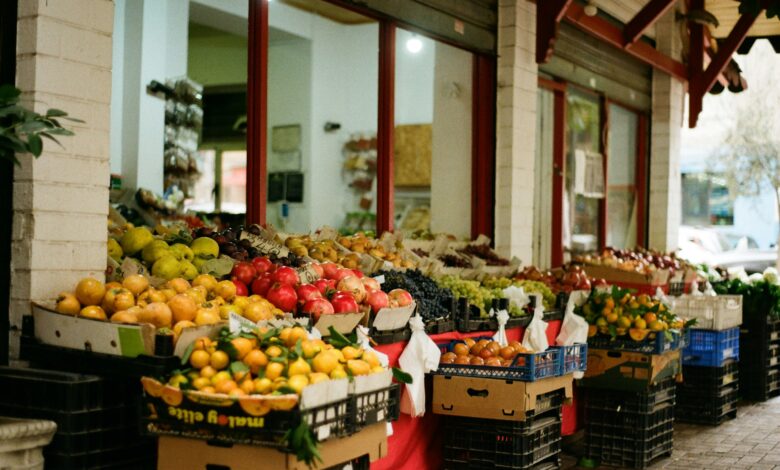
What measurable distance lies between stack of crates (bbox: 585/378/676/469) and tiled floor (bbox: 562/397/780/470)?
16 centimetres

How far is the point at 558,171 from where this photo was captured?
10414 mm

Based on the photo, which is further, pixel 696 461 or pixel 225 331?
pixel 696 461

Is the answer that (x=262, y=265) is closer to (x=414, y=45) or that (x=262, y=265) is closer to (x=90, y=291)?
(x=90, y=291)

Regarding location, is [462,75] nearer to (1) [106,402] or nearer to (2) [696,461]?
(2) [696,461]

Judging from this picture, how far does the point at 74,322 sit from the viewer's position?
12.2 feet

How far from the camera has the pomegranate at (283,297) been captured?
4.44 meters

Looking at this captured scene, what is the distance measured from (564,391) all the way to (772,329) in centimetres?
455

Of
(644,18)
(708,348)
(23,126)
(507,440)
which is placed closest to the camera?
(23,126)

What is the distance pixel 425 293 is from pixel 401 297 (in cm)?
43

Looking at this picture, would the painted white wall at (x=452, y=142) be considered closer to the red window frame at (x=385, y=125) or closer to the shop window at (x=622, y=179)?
the red window frame at (x=385, y=125)

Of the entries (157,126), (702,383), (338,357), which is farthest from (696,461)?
(157,126)

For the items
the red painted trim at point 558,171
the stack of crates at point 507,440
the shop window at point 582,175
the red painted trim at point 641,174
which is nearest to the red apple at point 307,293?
the stack of crates at point 507,440

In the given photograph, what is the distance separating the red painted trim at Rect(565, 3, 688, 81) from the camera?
→ 926cm

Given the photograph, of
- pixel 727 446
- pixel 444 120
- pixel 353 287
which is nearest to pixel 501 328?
pixel 353 287
